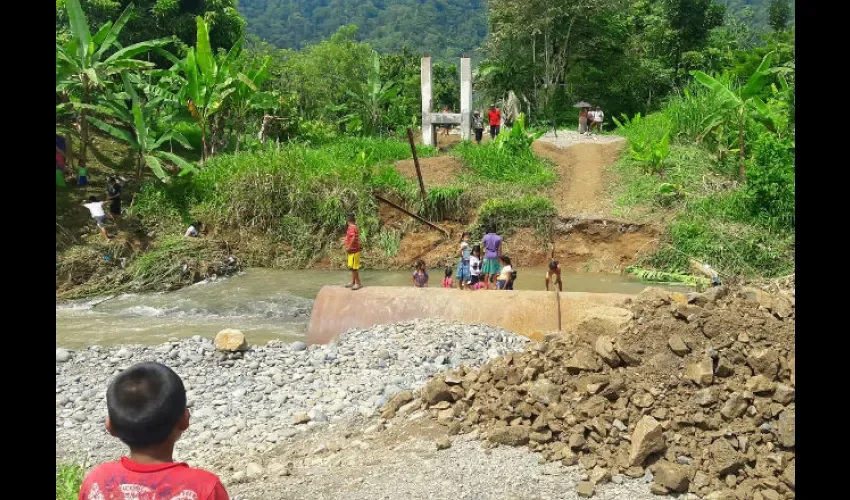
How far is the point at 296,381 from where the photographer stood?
7.70 m

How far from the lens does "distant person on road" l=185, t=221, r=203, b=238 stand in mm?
16188

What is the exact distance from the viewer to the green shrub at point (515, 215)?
53.3 feet

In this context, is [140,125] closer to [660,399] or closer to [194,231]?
[194,231]

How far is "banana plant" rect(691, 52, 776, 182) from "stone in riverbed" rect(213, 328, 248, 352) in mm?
11636

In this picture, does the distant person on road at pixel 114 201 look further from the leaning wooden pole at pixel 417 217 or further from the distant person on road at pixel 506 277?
the distant person on road at pixel 506 277

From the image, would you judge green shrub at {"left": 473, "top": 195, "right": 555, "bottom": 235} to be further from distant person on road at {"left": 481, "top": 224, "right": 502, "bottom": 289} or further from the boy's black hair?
→ the boy's black hair

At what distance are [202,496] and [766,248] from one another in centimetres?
1371

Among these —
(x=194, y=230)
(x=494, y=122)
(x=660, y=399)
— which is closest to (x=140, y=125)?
(x=194, y=230)

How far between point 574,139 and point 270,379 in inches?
743

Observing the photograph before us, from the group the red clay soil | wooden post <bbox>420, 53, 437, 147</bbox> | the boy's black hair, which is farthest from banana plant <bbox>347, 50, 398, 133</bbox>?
the boy's black hair

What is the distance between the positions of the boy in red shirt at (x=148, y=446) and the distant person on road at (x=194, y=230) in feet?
46.7

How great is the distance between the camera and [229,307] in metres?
12.9
